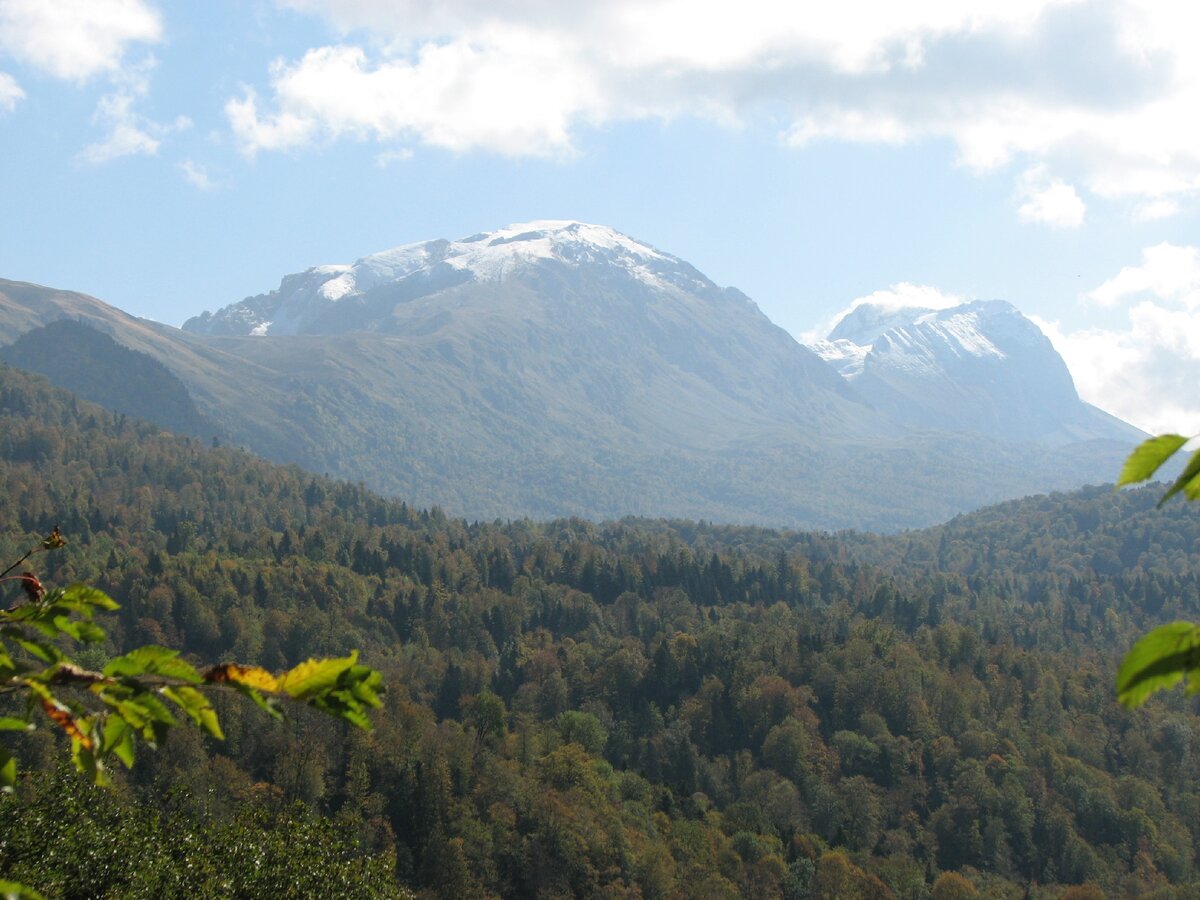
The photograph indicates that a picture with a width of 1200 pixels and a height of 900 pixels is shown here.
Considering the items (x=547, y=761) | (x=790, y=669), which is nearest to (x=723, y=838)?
(x=547, y=761)

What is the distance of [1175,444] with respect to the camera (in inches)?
162

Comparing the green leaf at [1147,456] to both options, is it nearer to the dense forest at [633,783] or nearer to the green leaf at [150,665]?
the green leaf at [150,665]

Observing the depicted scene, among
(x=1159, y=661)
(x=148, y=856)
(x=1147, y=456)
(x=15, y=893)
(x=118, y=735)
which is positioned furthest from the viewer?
(x=148, y=856)

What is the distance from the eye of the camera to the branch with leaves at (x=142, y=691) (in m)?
4.40

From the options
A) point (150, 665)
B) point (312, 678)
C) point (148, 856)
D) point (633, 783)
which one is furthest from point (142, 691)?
point (633, 783)

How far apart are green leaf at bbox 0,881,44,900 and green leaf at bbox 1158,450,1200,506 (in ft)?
13.5

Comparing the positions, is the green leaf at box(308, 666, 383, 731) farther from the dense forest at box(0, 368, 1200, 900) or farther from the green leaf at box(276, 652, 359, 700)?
the dense forest at box(0, 368, 1200, 900)

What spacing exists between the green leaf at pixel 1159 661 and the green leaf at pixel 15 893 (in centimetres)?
369

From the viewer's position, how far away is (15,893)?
403cm

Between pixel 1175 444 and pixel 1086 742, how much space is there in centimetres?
18897

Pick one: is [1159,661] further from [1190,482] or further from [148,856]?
[148,856]

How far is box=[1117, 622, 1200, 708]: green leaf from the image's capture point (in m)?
3.68

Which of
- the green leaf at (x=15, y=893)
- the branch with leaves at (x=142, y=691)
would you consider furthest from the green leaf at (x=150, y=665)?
the green leaf at (x=15, y=893)

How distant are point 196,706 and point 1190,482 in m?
3.90
